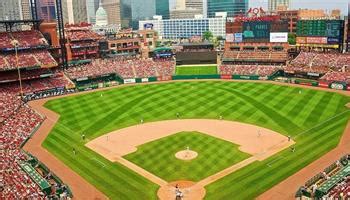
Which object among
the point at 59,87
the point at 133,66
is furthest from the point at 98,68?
the point at 59,87

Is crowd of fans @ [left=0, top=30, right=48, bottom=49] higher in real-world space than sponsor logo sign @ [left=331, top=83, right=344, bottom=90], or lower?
higher

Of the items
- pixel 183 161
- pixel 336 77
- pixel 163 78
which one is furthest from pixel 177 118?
pixel 336 77

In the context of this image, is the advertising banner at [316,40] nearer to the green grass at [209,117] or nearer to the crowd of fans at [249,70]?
the crowd of fans at [249,70]

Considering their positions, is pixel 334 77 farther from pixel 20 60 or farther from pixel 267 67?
pixel 20 60

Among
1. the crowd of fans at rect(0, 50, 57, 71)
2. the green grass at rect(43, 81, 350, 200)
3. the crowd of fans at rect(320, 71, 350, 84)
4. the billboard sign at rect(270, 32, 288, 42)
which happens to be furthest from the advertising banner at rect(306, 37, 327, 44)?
the crowd of fans at rect(0, 50, 57, 71)

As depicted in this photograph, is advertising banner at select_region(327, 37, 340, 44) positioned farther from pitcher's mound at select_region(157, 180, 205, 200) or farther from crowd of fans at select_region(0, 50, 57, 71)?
pitcher's mound at select_region(157, 180, 205, 200)

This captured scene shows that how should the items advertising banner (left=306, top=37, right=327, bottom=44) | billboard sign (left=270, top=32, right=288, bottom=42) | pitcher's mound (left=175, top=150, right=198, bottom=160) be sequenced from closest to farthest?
pitcher's mound (left=175, top=150, right=198, bottom=160), advertising banner (left=306, top=37, right=327, bottom=44), billboard sign (left=270, top=32, right=288, bottom=42)
